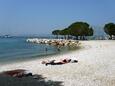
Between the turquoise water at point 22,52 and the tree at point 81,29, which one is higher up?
the tree at point 81,29

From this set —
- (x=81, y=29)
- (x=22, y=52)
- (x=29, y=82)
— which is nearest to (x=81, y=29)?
(x=81, y=29)

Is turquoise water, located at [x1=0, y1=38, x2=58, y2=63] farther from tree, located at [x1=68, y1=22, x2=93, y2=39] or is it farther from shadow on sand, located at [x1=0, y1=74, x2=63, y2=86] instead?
tree, located at [x1=68, y1=22, x2=93, y2=39]

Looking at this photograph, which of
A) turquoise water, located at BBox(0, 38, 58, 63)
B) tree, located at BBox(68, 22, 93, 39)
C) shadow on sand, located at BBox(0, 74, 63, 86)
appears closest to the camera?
shadow on sand, located at BBox(0, 74, 63, 86)

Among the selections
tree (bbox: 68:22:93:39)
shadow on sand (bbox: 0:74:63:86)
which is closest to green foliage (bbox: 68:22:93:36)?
tree (bbox: 68:22:93:39)

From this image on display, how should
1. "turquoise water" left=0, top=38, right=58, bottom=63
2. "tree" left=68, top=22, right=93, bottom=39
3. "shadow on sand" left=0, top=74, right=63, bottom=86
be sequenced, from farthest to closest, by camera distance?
"tree" left=68, top=22, right=93, bottom=39 < "turquoise water" left=0, top=38, right=58, bottom=63 < "shadow on sand" left=0, top=74, right=63, bottom=86

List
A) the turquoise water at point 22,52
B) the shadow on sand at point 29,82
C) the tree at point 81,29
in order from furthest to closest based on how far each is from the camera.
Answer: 1. the tree at point 81,29
2. the turquoise water at point 22,52
3. the shadow on sand at point 29,82

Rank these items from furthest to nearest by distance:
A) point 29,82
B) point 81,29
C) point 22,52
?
point 81,29 < point 22,52 < point 29,82

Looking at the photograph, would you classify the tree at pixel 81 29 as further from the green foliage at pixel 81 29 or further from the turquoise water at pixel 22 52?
the turquoise water at pixel 22 52

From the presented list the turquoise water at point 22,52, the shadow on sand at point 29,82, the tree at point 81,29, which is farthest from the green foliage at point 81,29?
the shadow on sand at point 29,82

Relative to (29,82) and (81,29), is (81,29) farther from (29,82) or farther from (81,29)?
(29,82)

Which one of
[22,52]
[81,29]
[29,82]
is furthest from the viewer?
[81,29]

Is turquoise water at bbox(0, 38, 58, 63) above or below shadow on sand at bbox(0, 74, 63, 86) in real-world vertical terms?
below

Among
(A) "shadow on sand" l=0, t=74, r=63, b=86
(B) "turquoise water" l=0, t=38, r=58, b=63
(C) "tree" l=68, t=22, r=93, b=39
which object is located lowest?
(B) "turquoise water" l=0, t=38, r=58, b=63

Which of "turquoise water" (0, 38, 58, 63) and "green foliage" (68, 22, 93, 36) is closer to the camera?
"turquoise water" (0, 38, 58, 63)
